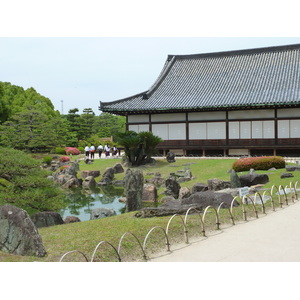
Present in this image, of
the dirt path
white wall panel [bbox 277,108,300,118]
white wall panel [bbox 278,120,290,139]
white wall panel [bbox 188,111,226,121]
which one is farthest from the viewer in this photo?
white wall panel [bbox 188,111,226,121]

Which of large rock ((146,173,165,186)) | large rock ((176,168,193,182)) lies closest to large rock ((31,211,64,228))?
large rock ((146,173,165,186))

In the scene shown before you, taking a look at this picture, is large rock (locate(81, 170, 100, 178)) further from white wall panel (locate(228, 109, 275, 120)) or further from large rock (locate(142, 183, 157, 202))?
white wall panel (locate(228, 109, 275, 120))

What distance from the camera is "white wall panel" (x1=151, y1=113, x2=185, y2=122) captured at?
35.9m

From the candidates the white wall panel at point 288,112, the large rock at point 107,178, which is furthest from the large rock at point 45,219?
the white wall panel at point 288,112

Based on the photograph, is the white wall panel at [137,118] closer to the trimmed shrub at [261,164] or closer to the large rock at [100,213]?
the trimmed shrub at [261,164]

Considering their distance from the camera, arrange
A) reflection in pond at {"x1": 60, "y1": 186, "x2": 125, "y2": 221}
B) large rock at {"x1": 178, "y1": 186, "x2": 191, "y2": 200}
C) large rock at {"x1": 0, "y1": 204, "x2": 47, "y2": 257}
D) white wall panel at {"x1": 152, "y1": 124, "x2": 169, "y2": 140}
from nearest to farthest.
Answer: large rock at {"x1": 0, "y1": 204, "x2": 47, "y2": 257} → reflection in pond at {"x1": 60, "y1": 186, "x2": 125, "y2": 221} → large rock at {"x1": 178, "y1": 186, "x2": 191, "y2": 200} → white wall panel at {"x1": 152, "y1": 124, "x2": 169, "y2": 140}

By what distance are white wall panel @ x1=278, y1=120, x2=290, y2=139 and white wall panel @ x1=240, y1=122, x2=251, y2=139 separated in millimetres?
2439

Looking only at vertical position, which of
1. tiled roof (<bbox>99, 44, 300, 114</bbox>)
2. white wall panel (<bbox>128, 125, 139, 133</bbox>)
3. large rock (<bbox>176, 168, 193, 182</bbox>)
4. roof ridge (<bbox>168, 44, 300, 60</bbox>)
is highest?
roof ridge (<bbox>168, 44, 300, 60</bbox>)

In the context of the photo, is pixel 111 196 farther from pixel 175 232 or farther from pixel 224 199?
pixel 175 232

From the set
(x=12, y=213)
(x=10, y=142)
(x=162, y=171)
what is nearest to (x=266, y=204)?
(x=12, y=213)

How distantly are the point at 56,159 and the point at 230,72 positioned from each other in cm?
1929

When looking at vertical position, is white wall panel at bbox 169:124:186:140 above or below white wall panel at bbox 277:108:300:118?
below

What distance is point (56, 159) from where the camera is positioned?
39656 millimetres

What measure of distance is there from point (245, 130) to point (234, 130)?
0.94 m
